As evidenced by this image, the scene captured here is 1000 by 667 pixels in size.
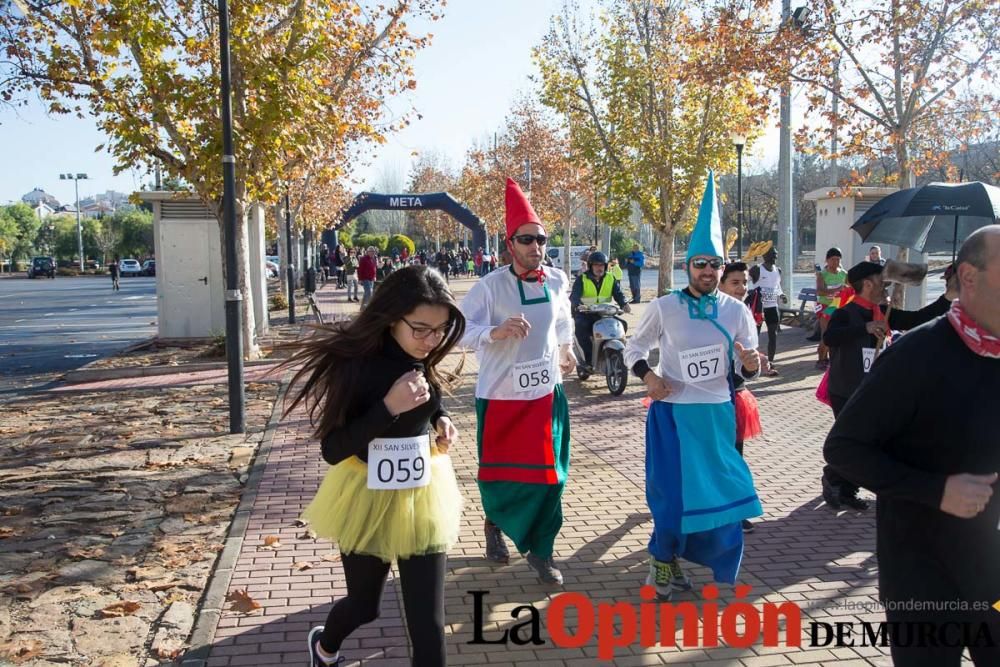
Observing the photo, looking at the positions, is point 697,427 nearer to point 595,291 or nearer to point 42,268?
point 595,291

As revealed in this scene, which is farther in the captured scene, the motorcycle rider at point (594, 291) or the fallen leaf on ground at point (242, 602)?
the motorcycle rider at point (594, 291)

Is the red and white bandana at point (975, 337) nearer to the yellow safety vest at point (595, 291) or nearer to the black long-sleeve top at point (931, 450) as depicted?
the black long-sleeve top at point (931, 450)

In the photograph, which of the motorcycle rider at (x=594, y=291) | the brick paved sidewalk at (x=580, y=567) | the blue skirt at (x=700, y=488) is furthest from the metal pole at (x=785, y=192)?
the blue skirt at (x=700, y=488)

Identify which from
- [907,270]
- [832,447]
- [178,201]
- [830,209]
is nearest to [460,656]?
[832,447]

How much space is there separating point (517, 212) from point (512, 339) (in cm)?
81

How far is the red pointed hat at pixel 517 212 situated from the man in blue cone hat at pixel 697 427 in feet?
2.99

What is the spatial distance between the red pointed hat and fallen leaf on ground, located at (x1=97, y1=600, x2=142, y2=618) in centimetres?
295

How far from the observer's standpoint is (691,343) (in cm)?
485

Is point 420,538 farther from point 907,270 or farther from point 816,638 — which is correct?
point 907,270

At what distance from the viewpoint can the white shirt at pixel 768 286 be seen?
44.6 ft

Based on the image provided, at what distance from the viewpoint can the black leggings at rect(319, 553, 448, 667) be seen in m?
3.24

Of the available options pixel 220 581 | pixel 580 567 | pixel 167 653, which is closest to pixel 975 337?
pixel 580 567

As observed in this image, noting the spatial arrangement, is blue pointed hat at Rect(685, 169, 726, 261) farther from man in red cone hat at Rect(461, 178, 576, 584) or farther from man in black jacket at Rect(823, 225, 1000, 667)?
man in black jacket at Rect(823, 225, 1000, 667)

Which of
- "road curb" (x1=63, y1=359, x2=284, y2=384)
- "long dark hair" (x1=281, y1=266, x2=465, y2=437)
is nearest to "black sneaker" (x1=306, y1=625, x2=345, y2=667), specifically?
"long dark hair" (x1=281, y1=266, x2=465, y2=437)
